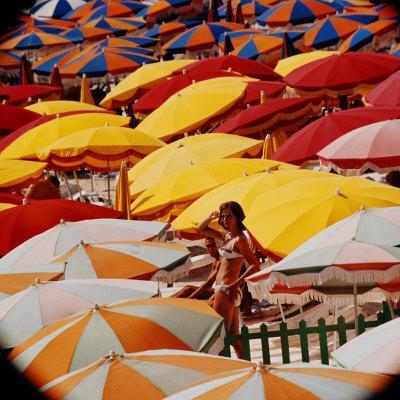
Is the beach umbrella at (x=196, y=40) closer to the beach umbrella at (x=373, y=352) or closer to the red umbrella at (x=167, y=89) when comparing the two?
the red umbrella at (x=167, y=89)

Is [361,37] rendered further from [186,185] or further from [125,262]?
[125,262]

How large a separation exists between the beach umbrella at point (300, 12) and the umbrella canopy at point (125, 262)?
2070 centimetres

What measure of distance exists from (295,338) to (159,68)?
1392 cm

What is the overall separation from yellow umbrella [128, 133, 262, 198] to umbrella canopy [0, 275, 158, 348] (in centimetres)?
484

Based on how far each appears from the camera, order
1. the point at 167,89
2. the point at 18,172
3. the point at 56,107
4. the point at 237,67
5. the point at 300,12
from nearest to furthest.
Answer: the point at 18,172
the point at 167,89
the point at 56,107
the point at 237,67
the point at 300,12

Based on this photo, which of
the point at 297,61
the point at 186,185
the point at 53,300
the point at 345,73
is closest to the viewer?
the point at 53,300

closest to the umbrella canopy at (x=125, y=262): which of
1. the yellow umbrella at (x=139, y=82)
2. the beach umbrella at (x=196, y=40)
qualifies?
the yellow umbrella at (x=139, y=82)

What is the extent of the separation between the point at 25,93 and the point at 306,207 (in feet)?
48.4

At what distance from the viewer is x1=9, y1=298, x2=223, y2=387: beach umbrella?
544cm

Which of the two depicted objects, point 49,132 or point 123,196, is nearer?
point 123,196

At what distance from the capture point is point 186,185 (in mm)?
10812

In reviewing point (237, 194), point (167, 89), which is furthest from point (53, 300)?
point (167, 89)

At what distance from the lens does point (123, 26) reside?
3359 cm

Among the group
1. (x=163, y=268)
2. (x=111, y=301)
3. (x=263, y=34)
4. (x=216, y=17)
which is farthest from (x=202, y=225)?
(x=216, y=17)
